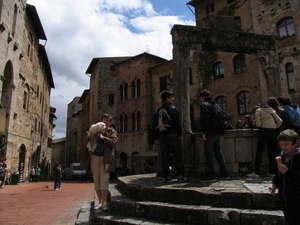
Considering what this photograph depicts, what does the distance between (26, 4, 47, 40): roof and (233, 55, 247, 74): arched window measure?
17.1m

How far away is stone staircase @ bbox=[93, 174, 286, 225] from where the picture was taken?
317 centimetres

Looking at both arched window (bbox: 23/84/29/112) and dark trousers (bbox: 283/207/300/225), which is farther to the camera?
arched window (bbox: 23/84/29/112)

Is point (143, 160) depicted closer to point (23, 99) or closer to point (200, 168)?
point (23, 99)

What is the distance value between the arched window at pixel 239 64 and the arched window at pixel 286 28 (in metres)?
3.29

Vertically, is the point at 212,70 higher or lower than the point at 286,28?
lower

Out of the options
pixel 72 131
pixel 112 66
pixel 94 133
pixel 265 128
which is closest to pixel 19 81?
pixel 112 66

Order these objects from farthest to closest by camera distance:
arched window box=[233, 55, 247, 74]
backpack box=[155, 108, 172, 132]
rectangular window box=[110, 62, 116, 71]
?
rectangular window box=[110, 62, 116, 71]
arched window box=[233, 55, 247, 74]
backpack box=[155, 108, 172, 132]

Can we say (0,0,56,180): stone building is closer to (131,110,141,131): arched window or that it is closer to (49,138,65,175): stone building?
(131,110,141,131): arched window

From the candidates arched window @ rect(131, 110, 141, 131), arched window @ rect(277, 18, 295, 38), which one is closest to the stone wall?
arched window @ rect(277, 18, 295, 38)

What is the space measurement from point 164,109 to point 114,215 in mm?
2212

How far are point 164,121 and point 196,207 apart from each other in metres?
1.99

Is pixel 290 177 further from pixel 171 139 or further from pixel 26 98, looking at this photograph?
pixel 26 98

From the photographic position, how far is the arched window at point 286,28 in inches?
723

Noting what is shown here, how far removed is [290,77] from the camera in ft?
58.8
